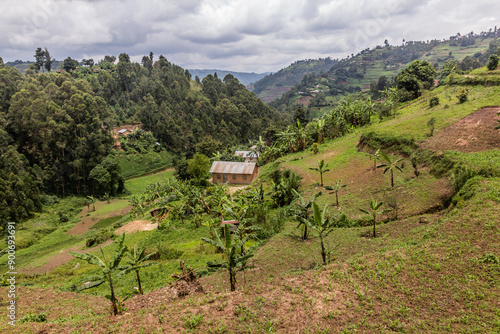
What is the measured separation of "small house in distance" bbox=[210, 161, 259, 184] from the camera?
4809 cm

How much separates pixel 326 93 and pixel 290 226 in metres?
174

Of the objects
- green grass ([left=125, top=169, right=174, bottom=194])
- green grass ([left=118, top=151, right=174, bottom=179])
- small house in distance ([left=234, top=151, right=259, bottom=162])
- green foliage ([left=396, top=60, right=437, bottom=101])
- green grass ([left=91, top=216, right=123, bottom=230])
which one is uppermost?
green foliage ([left=396, top=60, right=437, bottom=101])

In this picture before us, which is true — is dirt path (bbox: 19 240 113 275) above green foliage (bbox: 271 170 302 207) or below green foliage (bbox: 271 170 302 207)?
below

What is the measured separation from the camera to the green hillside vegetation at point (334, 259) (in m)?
10.2

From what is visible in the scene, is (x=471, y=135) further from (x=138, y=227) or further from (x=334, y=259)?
(x=138, y=227)

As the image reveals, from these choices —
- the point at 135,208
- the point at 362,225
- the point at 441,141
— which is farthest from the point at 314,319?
the point at 135,208

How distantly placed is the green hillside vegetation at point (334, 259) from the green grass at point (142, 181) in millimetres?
24260

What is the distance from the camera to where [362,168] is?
3025cm

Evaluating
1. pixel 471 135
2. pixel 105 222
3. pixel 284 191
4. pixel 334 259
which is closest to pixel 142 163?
pixel 105 222

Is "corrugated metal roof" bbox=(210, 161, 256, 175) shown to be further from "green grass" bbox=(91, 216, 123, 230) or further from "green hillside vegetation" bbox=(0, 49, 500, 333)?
"green grass" bbox=(91, 216, 123, 230)

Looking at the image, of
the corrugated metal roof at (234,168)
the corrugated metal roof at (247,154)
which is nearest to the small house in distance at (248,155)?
the corrugated metal roof at (247,154)

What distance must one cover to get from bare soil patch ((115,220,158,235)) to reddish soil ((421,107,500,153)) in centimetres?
3168

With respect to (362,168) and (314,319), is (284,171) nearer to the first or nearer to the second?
(362,168)

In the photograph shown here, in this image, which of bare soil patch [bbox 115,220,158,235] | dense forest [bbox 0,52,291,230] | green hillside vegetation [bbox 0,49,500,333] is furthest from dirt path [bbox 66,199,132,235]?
bare soil patch [bbox 115,220,158,235]
